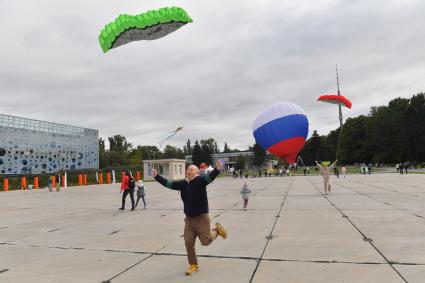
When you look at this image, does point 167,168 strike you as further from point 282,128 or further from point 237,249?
point 237,249

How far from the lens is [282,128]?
1688 centimetres

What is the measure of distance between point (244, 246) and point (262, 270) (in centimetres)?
179

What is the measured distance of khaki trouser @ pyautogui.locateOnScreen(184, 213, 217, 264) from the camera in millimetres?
5867

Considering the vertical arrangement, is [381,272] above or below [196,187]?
below

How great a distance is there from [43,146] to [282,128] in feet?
237

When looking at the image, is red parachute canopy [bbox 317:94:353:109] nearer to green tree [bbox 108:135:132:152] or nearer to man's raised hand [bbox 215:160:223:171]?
man's raised hand [bbox 215:160:223:171]

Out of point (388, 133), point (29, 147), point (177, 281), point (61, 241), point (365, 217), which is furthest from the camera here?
point (388, 133)

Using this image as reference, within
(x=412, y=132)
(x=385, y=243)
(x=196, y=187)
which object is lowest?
(x=385, y=243)

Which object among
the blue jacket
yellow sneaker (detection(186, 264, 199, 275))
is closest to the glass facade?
the blue jacket

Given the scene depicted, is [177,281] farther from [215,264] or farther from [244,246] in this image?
[244,246]

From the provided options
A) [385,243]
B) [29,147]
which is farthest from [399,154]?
[385,243]

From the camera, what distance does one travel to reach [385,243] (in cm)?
730

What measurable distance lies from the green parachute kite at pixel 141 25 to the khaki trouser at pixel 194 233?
9301 mm

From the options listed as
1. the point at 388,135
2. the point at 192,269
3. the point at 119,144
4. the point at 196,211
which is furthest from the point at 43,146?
the point at 388,135
